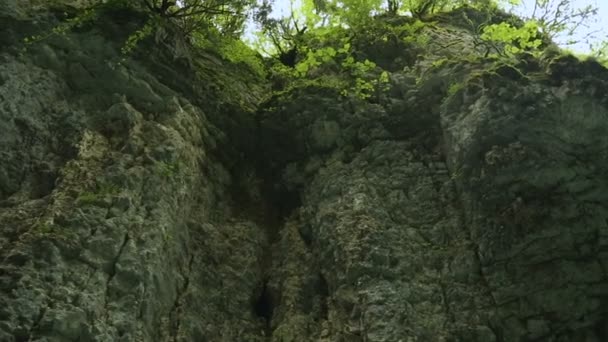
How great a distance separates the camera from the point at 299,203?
11359 mm

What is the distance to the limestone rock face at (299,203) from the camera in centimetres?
781

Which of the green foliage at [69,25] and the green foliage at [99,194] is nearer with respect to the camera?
the green foliage at [99,194]

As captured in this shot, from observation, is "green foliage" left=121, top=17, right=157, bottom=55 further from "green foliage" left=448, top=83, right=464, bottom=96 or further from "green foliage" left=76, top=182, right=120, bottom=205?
"green foliage" left=448, top=83, right=464, bottom=96

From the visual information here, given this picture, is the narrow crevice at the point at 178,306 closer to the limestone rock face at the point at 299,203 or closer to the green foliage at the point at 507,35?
the limestone rock face at the point at 299,203

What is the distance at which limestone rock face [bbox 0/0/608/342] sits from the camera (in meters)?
7.81

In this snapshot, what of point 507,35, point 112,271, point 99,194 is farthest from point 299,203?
point 507,35

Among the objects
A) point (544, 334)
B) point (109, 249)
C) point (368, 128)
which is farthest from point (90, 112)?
point (544, 334)

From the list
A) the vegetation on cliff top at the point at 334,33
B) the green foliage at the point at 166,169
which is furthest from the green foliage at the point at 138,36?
the green foliage at the point at 166,169

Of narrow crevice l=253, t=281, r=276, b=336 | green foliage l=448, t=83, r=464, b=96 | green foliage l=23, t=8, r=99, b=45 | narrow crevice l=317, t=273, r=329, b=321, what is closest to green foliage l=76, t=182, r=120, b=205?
narrow crevice l=253, t=281, r=276, b=336

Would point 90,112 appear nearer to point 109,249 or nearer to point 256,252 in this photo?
point 109,249

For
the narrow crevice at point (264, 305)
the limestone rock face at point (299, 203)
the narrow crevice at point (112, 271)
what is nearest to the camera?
the narrow crevice at point (112, 271)

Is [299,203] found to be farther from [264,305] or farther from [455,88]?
[455,88]

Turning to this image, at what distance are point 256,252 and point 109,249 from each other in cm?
318

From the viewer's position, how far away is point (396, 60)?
1284 cm
